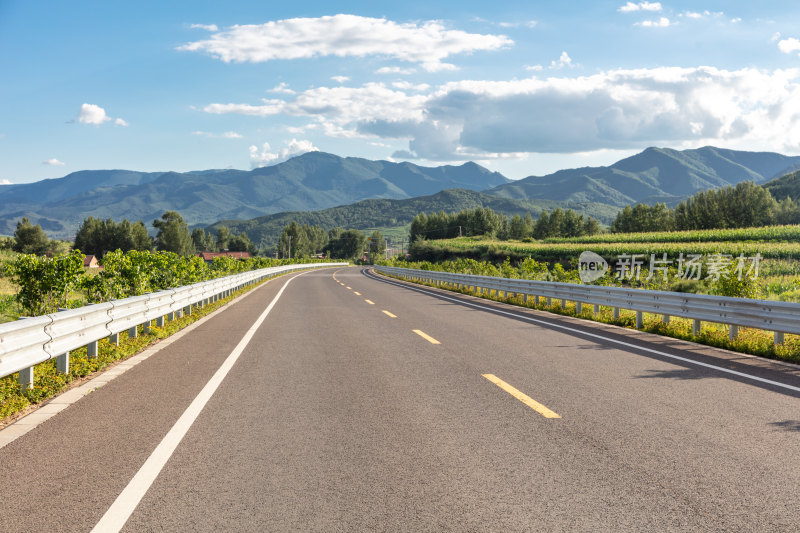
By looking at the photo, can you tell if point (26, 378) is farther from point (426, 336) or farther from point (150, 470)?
point (426, 336)

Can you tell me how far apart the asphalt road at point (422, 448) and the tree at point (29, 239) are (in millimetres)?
117216

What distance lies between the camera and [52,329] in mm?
7164

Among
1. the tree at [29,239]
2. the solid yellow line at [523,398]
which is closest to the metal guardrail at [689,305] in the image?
the solid yellow line at [523,398]

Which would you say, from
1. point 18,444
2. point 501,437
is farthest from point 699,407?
point 18,444

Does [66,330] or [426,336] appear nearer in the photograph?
[66,330]

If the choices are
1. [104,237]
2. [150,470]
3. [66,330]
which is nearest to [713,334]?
[150,470]

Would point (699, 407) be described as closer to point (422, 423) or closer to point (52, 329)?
point (422, 423)

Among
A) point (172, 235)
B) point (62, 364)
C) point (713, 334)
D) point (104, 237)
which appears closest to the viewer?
point (62, 364)

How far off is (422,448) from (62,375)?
5.22 metres

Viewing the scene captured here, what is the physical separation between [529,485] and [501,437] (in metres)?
1.08

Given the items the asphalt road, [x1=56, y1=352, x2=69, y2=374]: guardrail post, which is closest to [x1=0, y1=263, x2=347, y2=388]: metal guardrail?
[x1=56, y1=352, x2=69, y2=374]: guardrail post

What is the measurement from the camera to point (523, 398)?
6.46 metres

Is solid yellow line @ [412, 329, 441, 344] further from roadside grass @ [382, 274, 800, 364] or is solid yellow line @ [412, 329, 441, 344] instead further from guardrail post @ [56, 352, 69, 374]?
guardrail post @ [56, 352, 69, 374]

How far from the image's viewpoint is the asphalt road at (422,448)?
3.54 meters
